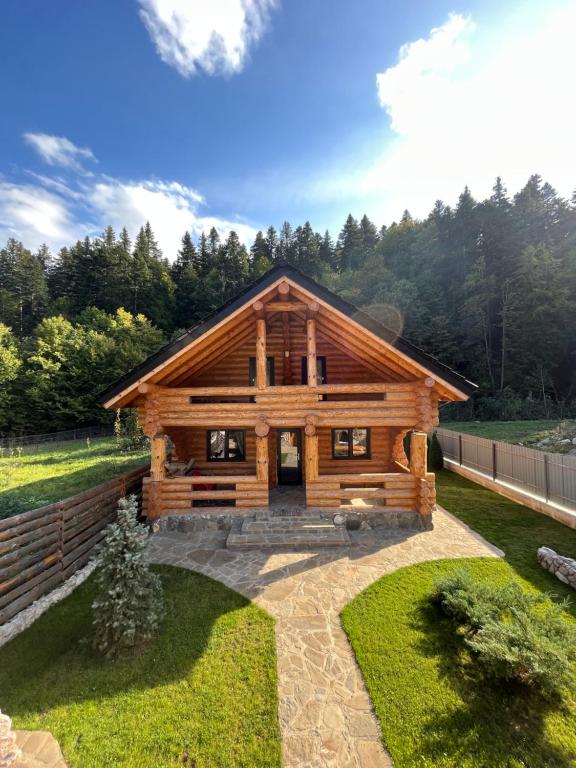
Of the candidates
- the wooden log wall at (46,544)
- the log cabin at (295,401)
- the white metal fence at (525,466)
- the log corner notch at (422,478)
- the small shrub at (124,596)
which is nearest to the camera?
the small shrub at (124,596)

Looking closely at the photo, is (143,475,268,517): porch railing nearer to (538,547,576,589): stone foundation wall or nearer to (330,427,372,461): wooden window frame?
(330,427,372,461): wooden window frame

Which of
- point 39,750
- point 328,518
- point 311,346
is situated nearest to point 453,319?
point 311,346

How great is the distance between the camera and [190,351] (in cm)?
1002

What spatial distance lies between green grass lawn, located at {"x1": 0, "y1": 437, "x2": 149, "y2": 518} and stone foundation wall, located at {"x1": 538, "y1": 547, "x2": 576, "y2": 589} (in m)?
13.2

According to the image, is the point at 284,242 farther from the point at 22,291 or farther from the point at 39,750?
the point at 39,750

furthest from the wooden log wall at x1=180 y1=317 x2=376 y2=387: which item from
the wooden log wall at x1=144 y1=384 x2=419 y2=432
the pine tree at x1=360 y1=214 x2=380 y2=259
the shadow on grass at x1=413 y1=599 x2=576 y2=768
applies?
the pine tree at x1=360 y1=214 x2=380 y2=259

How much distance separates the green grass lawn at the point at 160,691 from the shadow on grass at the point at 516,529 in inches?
238

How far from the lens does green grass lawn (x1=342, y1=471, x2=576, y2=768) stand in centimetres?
373

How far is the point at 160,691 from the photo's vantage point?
4.54 meters

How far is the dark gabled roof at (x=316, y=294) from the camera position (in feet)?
31.3

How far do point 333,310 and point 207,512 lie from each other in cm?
764

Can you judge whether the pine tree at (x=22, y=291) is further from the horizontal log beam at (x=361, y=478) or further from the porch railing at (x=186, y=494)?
the horizontal log beam at (x=361, y=478)

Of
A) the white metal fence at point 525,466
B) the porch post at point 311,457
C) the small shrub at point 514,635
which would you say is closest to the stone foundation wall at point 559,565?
the small shrub at point 514,635

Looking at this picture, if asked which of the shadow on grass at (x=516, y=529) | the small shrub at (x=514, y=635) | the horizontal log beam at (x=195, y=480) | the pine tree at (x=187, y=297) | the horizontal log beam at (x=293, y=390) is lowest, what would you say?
the shadow on grass at (x=516, y=529)
